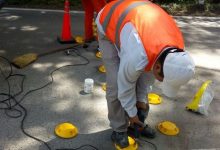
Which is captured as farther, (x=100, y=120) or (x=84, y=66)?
(x=84, y=66)

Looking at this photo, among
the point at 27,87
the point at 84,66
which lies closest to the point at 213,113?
the point at 84,66

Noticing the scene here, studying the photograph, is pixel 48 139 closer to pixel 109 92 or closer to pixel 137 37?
pixel 109 92

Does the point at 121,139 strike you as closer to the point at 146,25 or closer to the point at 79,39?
the point at 146,25

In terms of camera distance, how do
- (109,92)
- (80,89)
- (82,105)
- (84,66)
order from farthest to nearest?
1. (84,66)
2. (80,89)
3. (82,105)
4. (109,92)

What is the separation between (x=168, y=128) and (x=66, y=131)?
1104 millimetres

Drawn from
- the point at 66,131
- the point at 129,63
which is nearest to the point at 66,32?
the point at 66,131

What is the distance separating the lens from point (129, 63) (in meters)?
2.70

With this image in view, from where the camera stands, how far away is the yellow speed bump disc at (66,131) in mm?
3608

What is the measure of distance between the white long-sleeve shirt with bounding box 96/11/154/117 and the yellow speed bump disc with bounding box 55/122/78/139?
0.83m

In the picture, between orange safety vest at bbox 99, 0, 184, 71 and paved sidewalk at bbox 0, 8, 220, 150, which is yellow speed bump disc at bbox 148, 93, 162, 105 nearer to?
paved sidewalk at bbox 0, 8, 220, 150

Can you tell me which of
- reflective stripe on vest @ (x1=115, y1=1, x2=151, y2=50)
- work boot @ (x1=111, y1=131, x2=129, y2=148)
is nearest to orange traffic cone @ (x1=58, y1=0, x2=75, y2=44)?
work boot @ (x1=111, y1=131, x2=129, y2=148)

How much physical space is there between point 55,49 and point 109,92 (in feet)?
8.91

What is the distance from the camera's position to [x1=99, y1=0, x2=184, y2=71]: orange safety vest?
2.59 metres

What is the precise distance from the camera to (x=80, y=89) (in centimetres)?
461
